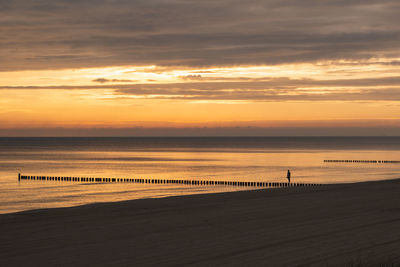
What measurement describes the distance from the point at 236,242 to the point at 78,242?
523 cm

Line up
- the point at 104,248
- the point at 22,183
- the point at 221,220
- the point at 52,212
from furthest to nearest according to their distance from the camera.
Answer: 1. the point at 22,183
2. the point at 52,212
3. the point at 221,220
4. the point at 104,248

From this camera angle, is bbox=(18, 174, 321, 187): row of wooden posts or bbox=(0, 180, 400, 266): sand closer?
bbox=(0, 180, 400, 266): sand

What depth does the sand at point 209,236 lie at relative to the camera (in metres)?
14.2

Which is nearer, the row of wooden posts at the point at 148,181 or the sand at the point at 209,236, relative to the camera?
the sand at the point at 209,236

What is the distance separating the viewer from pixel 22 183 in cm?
6131

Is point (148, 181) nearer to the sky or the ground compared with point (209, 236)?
nearer to the ground

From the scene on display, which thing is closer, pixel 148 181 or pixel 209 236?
pixel 209 236

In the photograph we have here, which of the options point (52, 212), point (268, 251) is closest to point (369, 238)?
point (268, 251)

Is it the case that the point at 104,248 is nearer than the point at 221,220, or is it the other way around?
the point at 104,248

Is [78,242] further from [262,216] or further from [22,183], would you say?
[22,183]

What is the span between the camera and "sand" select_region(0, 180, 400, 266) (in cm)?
1416

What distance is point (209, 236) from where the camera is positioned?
56.9 ft

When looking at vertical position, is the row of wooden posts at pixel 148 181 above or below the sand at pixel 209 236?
below

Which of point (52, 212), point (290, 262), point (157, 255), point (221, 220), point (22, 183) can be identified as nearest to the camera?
point (290, 262)
